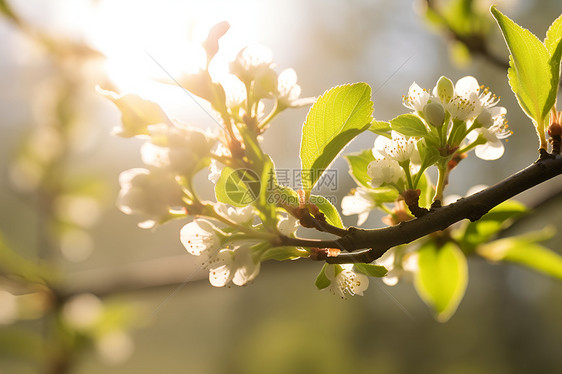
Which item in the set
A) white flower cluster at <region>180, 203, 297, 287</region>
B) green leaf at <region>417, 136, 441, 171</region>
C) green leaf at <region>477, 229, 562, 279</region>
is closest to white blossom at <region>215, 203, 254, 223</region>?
white flower cluster at <region>180, 203, 297, 287</region>

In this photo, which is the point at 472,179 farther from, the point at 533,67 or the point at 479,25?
the point at 533,67

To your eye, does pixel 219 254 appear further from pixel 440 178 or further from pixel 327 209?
pixel 440 178

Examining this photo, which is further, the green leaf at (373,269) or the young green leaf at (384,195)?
the young green leaf at (384,195)

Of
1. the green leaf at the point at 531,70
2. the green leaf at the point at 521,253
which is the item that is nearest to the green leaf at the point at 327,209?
the green leaf at the point at 531,70

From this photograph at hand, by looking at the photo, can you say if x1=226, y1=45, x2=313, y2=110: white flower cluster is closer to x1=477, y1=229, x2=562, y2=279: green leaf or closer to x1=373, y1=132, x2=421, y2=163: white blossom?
x1=373, y1=132, x2=421, y2=163: white blossom

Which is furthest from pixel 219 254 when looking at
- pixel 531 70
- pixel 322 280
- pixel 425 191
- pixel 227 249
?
pixel 531 70

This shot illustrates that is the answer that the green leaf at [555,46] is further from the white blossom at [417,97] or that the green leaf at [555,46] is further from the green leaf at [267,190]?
the green leaf at [267,190]

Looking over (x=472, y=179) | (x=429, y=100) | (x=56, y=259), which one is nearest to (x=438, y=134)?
(x=429, y=100)
